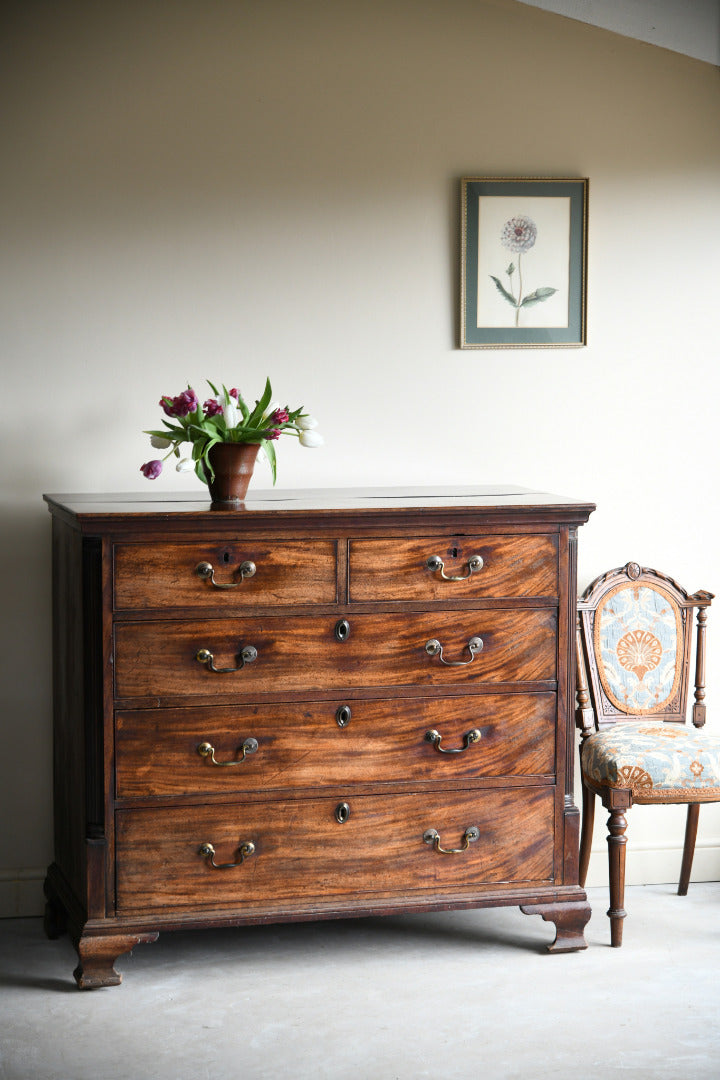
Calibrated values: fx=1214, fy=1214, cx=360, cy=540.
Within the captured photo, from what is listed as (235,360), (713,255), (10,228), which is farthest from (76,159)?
(713,255)

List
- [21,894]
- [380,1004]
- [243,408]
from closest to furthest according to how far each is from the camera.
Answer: [380,1004] → [243,408] → [21,894]

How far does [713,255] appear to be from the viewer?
151 inches

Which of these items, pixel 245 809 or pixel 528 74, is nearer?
pixel 245 809

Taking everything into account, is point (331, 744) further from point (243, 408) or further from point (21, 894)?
point (21, 894)

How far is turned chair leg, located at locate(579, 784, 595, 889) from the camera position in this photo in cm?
365

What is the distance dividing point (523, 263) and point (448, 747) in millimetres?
1532

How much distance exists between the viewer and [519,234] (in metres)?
3.71

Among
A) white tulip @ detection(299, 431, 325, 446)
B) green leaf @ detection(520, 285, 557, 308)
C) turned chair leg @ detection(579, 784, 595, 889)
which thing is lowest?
turned chair leg @ detection(579, 784, 595, 889)

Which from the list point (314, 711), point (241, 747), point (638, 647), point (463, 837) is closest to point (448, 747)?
point (463, 837)

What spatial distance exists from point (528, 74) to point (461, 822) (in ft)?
7.31

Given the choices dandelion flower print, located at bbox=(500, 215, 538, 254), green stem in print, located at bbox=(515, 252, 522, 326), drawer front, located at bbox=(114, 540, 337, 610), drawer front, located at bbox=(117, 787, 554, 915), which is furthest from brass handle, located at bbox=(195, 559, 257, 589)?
dandelion flower print, located at bbox=(500, 215, 538, 254)

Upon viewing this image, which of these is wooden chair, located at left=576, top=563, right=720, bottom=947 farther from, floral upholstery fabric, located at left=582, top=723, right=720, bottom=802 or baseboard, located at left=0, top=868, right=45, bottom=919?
baseboard, located at left=0, top=868, right=45, bottom=919

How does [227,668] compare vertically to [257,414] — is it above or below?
below

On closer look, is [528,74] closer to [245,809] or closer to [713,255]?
[713,255]
